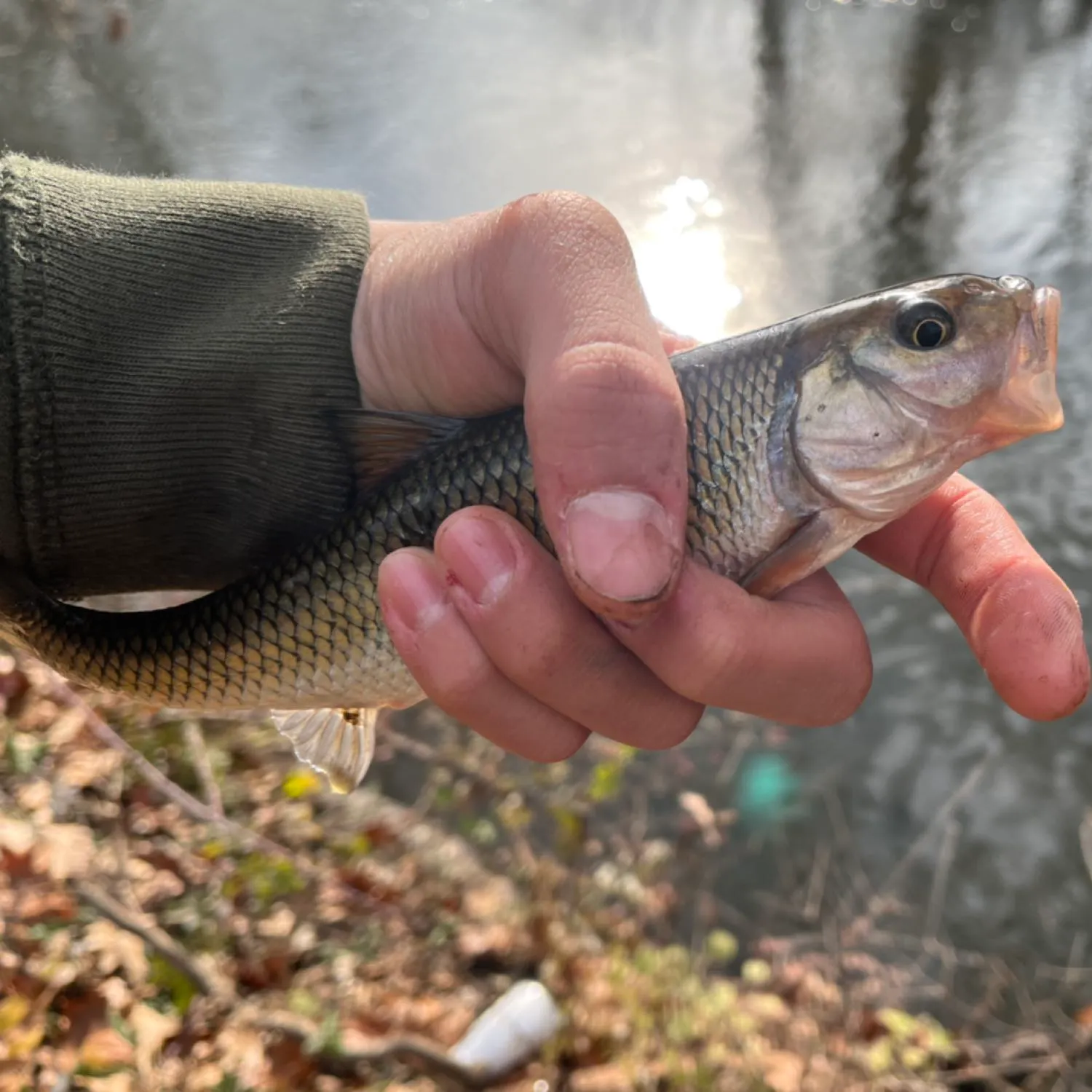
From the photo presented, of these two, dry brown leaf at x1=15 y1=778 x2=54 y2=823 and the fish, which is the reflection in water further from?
dry brown leaf at x1=15 y1=778 x2=54 y2=823

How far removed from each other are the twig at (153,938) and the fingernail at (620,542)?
206 cm

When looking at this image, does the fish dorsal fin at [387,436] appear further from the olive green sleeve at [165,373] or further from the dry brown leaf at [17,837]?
the dry brown leaf at [17,837]

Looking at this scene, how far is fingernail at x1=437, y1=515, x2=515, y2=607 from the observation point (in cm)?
184

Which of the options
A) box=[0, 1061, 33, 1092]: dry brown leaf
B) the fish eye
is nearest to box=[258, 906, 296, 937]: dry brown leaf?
box=[0, 1061, 33, 1092]: dry brown leaf

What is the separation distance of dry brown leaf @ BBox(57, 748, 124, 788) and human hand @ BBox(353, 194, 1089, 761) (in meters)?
2.26

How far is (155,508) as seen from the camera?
2.32 metres

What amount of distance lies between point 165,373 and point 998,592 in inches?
75.4

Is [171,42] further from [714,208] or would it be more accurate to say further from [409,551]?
[409,551]

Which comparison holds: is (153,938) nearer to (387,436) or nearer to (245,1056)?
(245,1056)

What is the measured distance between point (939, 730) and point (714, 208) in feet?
16.7

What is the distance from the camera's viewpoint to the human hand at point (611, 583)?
1.69 meters

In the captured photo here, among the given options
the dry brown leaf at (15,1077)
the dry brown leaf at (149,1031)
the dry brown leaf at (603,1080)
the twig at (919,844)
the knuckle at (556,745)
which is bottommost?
the twig at (919,844)

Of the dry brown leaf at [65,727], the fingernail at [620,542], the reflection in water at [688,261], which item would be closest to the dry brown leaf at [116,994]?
the dry brown leaf at [65,727]

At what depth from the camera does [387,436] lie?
2.24 metres
